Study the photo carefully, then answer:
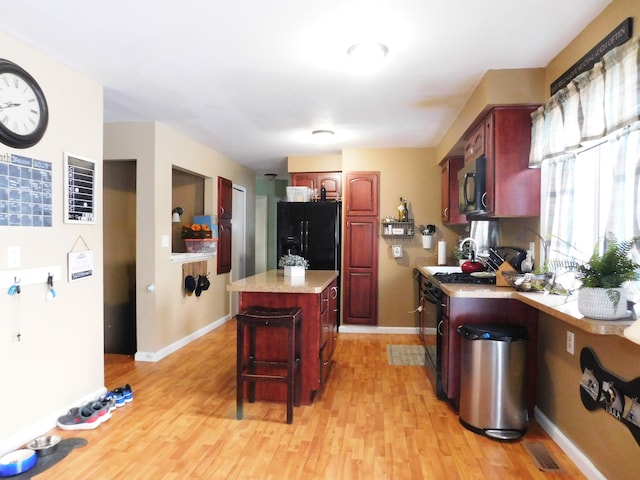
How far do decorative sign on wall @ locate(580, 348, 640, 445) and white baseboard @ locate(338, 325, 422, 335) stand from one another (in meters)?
2.99

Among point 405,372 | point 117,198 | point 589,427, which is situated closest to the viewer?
point 589,427

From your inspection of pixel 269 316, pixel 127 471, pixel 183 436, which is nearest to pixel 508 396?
pixel 269 316

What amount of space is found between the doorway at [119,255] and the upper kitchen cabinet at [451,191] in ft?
11.8

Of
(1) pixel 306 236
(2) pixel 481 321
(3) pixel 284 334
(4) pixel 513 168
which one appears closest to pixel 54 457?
(3) pixel 284 334

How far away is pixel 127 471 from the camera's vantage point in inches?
79.6

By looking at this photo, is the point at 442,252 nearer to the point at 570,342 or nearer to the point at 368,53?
the point at 570,342

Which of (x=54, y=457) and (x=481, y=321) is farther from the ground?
Answer: (x=481, y=321)

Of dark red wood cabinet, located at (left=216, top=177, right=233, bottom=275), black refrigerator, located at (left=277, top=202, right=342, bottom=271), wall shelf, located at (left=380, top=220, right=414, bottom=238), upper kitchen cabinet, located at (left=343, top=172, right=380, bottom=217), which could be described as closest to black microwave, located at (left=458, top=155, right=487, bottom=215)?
wall shelf, located at (left=380, top=220, right=414, bottom=238)

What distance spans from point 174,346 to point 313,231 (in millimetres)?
2135

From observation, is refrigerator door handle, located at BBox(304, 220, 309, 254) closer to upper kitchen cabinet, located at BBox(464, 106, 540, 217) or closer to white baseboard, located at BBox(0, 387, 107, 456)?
upper kitchen cabinet, located at BBox(464, 106, 540, 217)

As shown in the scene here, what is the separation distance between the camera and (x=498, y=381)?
7.73 ft

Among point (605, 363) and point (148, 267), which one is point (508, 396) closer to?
point (605, 363)

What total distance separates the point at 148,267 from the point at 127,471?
2156mm

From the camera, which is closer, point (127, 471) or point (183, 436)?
point (127, 471)
